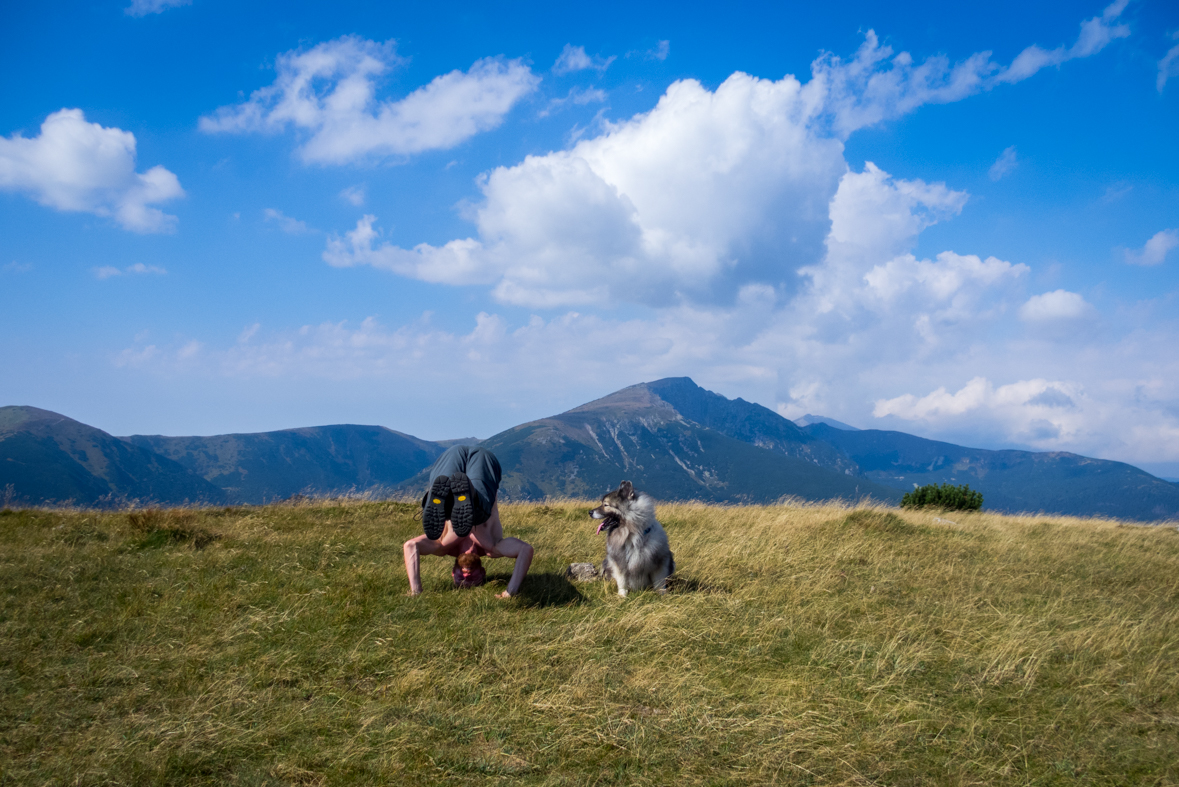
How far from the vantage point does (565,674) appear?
5293 millimetres

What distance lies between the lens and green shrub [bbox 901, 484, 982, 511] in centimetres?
2120

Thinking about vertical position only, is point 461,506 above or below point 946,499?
above

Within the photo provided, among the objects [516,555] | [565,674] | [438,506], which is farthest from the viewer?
[516,555]

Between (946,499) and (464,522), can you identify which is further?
(946,499)

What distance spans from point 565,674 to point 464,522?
2158 mm

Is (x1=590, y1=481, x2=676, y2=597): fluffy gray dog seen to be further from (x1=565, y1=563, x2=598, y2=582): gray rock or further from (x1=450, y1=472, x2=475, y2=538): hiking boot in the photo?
(x1=450, y1=472, x2=475, y2=538): hiking boot

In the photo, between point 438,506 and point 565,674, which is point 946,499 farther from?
point 438,506

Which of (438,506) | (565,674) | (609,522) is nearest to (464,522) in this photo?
(438,506)

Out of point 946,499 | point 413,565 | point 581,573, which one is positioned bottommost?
point 946,499

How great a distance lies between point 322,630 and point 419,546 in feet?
4.77

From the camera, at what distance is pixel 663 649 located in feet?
19.1

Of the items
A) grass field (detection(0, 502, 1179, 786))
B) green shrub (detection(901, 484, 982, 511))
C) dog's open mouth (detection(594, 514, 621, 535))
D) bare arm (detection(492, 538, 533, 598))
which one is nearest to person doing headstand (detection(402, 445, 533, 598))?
bare arm (detection(492, 538, 533, 598))

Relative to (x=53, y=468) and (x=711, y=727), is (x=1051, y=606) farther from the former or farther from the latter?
(x=53, y=468)

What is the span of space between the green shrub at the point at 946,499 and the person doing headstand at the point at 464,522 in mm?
19245
